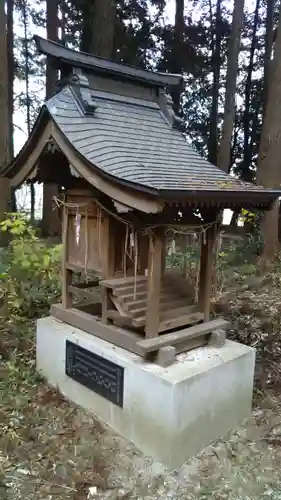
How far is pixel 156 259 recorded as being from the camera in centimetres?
317

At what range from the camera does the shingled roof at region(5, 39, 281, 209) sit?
3.02 metres

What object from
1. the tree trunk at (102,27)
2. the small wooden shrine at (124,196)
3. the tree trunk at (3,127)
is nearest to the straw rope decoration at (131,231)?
the small wooden shrine at (124,196)

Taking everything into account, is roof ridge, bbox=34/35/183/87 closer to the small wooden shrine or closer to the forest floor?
the small wooden shrine

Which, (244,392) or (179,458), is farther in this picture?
(244,392)

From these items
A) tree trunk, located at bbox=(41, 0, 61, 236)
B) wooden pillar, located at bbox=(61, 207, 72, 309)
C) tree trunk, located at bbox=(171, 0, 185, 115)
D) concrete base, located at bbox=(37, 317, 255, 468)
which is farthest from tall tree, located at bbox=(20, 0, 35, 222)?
concrete base, located at bbox=(37, 317, 255, 468)

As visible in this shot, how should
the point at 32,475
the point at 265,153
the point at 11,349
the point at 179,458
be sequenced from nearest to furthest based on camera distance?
1. the point at 32,475
2. the point at 179,458
3. the point at 11,349
4. the point at 265,153

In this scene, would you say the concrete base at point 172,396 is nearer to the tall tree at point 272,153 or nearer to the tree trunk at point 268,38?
the tall tree at point 272,153

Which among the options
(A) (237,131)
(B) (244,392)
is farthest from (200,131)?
(B) (244,392)

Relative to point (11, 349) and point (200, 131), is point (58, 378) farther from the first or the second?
point (200, 131)

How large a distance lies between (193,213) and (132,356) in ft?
4.48

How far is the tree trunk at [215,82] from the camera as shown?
14.2 meters

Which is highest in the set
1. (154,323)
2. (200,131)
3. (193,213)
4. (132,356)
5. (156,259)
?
(200,131)

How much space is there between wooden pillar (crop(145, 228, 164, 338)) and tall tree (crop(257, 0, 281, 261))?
468cm

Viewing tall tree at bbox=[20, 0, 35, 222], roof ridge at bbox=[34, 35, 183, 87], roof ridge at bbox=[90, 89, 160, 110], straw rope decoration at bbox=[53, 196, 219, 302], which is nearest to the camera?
straw rope decoration at bbox=[53, 196, 219, 302]
